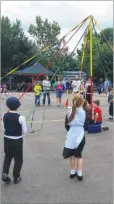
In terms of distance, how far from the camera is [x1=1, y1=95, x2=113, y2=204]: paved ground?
4.55 meters

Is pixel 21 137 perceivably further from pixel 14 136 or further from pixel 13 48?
pixel 13 48

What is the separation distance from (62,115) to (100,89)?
678 inches

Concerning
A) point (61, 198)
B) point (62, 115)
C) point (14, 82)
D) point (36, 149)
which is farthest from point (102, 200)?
point (14, 82)

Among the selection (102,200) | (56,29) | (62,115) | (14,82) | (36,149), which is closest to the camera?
(102,200)

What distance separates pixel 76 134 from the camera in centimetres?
539

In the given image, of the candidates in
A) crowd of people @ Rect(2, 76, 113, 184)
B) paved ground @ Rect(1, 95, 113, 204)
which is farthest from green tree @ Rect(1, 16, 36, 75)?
crowd of people @ Rect(2, 76, 113, 184)

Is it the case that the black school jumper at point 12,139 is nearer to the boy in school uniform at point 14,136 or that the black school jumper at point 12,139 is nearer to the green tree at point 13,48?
the boy in school uniform at point 14,136

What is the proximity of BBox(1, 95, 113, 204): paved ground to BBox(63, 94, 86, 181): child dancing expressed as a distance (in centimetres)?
31

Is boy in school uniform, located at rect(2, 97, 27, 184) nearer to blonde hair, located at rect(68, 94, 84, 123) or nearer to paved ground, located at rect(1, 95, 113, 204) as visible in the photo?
paved ground, located at rect(1, 95, 113, 204)

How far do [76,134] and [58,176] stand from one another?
2.54ft

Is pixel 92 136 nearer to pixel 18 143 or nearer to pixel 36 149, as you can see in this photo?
pixel 36 149

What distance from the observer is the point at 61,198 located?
4.51 meters

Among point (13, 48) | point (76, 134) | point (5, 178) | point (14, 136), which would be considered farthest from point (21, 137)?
point (13, 48)

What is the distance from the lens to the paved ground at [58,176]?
4.55 metres
